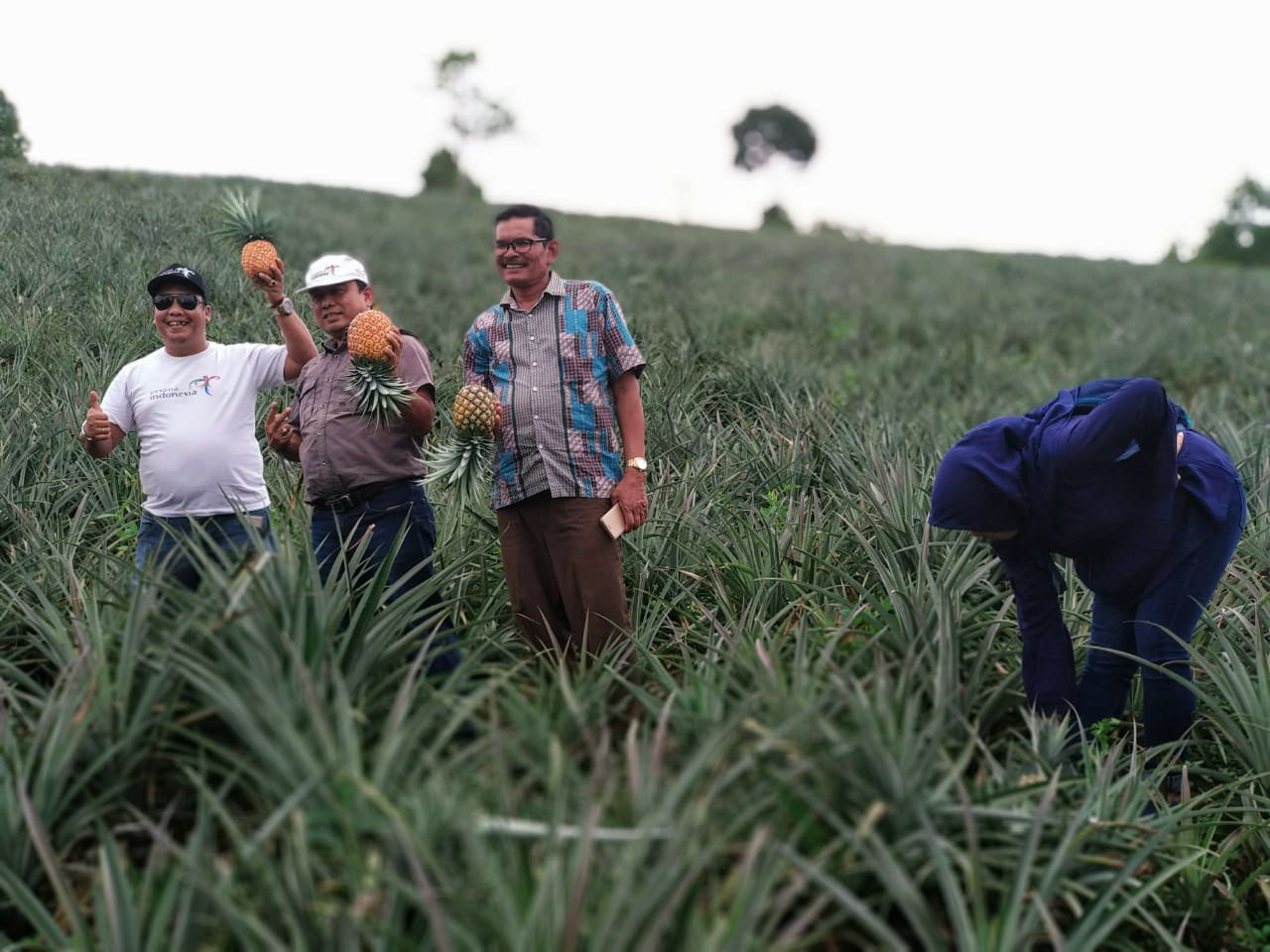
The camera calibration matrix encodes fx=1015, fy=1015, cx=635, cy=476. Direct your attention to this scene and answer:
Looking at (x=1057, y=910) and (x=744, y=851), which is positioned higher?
(x=744, y=851)

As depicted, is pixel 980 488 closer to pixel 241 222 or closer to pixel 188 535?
pixel 188 535

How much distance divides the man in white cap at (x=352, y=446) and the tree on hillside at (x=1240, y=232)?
155 feet

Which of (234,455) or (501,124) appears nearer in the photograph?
(234,455)

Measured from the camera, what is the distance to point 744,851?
6.73ft

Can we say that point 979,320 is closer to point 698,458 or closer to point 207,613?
point 698,458

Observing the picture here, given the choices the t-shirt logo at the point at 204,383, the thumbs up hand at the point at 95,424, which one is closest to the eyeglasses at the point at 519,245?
the t-shirt logo at the point at 204,383

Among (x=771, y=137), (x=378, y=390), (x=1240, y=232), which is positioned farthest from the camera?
(x=771, y=137)

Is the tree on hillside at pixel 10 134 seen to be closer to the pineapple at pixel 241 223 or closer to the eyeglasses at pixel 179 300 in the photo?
the pineapple at pixel 241 223

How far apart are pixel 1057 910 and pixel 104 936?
207cm

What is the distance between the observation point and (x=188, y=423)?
3.57 metres

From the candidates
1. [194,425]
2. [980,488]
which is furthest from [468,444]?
[980,488]

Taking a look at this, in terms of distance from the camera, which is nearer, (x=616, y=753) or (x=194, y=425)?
(x=616, y=753)

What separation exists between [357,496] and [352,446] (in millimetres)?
186

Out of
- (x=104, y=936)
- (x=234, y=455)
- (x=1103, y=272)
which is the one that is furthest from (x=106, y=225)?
(x=1103, y=272)
